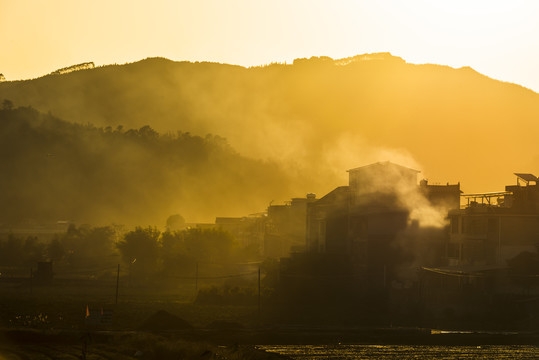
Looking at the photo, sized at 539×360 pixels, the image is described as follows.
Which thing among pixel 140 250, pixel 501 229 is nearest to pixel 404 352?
pixel 501 229

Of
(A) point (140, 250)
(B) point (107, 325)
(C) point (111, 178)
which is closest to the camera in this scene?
(B) point (107, 325)

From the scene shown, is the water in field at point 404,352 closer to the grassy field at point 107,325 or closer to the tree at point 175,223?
the grassy field at point 107,325

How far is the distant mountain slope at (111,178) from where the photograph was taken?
149 m

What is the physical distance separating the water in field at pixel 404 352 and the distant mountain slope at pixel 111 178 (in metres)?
100.0

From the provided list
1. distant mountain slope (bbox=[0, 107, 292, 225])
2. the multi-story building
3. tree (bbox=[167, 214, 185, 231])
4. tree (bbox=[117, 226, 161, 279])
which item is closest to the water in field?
the multi-story building

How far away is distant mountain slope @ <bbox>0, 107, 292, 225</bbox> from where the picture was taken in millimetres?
148875

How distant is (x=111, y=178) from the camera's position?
546 ft

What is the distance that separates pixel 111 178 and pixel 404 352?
5272 inches

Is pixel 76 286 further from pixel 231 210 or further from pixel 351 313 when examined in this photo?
pixel 231 210

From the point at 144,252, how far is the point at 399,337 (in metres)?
42.6

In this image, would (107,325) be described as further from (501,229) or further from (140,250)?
(140,250)

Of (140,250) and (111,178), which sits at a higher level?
(111,178)

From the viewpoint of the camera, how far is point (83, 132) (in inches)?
7293

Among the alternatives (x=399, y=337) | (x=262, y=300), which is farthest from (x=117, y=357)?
(x=262, y=300)
